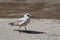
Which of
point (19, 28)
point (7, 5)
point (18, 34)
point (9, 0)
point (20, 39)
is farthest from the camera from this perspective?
point (9, 0)

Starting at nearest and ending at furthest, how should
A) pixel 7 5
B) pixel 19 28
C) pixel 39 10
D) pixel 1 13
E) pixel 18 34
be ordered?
pixel 18 34, pixel 19 28, pixel 1 13, pixel 39 10, pixel 7 5

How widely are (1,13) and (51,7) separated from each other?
398 centimetres

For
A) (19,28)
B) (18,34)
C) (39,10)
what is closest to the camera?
(18,34)

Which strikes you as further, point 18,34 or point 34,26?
point 34,26

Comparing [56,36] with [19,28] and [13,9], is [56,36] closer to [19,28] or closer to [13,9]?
[19,28]

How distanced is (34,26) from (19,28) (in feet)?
3.54

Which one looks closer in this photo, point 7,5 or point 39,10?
point 39,10

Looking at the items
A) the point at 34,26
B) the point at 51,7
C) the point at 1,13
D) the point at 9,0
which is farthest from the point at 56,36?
the point at 9,0

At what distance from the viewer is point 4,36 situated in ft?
40.1

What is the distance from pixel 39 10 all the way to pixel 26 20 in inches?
343

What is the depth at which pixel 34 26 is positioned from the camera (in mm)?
14633

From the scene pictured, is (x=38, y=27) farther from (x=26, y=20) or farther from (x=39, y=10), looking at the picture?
(x=39, y=10)

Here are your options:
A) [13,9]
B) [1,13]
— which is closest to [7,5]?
[13,9]

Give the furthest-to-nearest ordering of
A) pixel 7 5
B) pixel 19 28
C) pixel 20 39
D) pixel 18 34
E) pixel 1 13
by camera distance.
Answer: pixel 7 5
pixel 1 13
pixel 19 28
pixel 18 34
pixel 20 39
